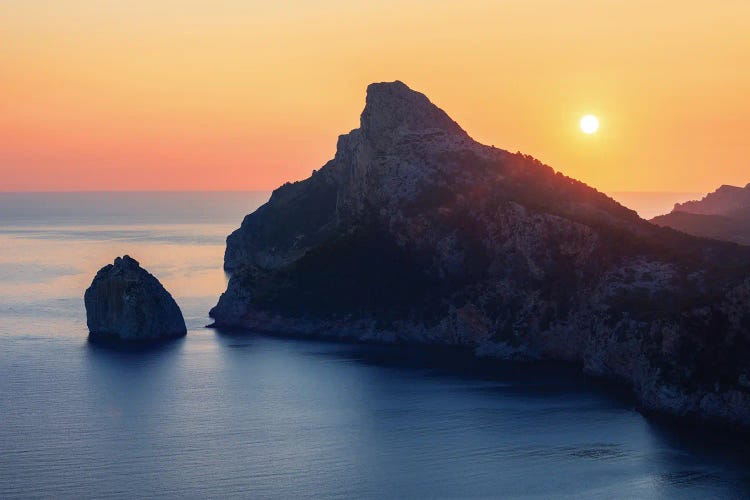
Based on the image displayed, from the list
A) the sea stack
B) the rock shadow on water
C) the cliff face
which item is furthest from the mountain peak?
the rock shadow on water

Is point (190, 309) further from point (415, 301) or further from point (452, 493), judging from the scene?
point (452, 493)

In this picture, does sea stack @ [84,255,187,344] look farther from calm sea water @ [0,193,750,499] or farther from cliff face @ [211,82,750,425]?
cliff face @ [211,82,750,425]

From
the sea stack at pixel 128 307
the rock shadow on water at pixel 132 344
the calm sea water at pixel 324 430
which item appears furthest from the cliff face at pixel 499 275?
the rock shadow on water at pixel 132 344

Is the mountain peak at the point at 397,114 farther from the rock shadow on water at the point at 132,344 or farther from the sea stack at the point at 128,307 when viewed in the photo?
the rock shadow on water at the point at 132,344

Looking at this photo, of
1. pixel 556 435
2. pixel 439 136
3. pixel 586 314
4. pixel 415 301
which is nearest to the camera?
pixel 556 435

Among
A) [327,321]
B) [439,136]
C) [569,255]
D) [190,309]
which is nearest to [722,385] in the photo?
[569,255]

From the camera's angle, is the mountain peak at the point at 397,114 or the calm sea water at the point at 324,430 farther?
the mountain peak at the point at 397,114

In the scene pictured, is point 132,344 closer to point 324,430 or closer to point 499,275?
point 499,275
